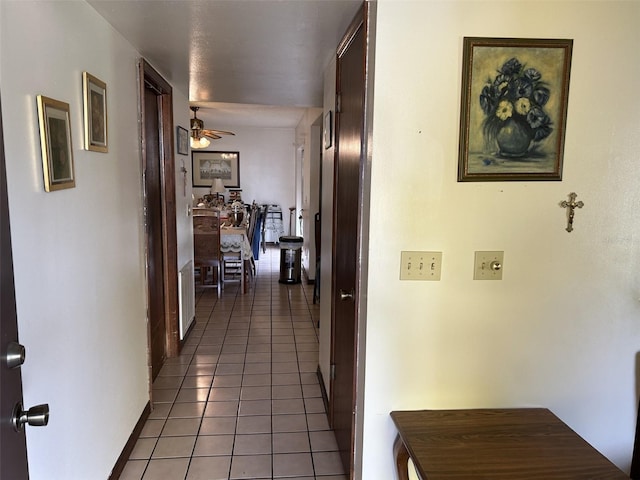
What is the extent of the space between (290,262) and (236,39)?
3.98 m

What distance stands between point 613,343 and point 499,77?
108 centimetres

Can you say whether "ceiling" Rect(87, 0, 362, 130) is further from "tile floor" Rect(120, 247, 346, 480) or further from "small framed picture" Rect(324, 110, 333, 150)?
"tile floor" Rect(120, 247, 346, 480)

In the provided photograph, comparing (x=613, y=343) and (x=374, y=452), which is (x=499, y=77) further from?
(x=374, y=452)

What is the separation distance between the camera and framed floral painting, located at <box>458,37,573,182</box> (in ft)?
4.74

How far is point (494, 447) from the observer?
1360mm

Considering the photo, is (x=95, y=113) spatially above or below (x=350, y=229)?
above

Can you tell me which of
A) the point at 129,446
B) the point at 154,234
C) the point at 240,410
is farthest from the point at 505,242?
the point at 154,234

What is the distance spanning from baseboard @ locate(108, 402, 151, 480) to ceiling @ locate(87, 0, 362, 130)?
2.00m

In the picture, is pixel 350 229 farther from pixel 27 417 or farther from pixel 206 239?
pixel 206 239

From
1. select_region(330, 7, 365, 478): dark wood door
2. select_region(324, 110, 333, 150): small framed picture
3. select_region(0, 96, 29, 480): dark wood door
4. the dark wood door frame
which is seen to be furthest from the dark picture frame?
select_region(0, 96, 29, 480): dark wood door

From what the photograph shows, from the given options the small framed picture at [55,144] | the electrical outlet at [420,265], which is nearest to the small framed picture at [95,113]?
the small framed picture at [55,144]

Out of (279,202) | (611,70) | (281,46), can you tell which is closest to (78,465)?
(281,46)

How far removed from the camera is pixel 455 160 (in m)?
1.49

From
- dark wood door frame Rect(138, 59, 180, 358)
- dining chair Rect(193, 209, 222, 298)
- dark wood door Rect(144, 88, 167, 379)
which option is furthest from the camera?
dining chair Rect(193, 209, 222, 298)
